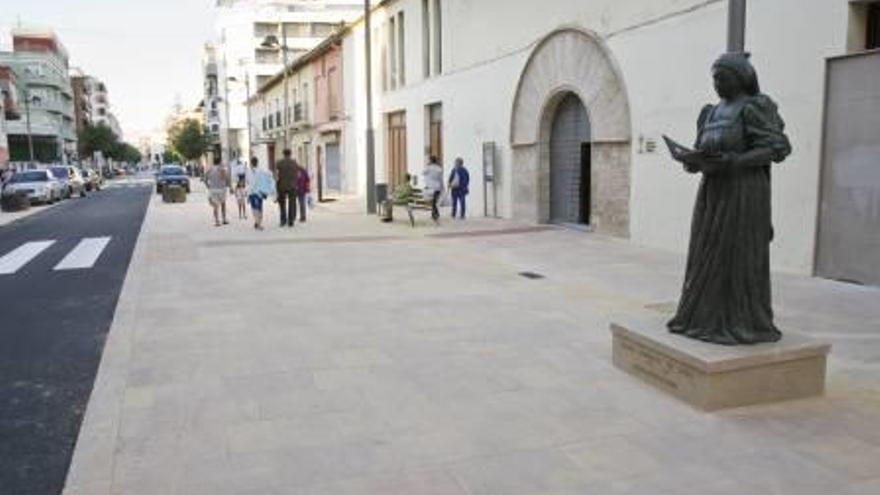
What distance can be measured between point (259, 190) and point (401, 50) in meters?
9.94

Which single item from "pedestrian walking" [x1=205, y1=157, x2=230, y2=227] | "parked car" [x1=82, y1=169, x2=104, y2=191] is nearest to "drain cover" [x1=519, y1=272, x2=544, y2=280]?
"pedestrian walking" [x1=205, y1=157, x2=230, y2=227]

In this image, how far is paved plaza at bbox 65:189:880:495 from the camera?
3.96 meters

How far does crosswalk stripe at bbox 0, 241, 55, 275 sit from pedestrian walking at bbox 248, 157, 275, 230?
164 inches

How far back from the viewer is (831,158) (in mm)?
9430

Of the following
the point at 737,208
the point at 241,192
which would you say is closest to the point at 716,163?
the point at 737,208

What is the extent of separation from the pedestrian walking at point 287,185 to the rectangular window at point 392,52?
937 centimetres

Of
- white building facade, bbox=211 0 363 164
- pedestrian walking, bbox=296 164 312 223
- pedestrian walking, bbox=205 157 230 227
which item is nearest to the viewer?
pedestrian walking, bbox=205 157 230 227

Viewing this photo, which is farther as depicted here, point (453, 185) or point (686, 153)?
point (453, 185)

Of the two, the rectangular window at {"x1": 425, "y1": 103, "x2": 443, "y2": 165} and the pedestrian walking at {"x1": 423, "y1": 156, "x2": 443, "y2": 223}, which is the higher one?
the rectangular window at {"x1": 425, "y1": 103, "x2": 443, "y2": 165}

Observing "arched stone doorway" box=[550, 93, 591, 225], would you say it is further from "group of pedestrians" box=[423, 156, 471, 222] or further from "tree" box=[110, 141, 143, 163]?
"tree" box=[110, 141, 143, 163]

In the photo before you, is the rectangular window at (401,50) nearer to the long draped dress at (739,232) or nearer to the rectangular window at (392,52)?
the rectangular window at (392,52)

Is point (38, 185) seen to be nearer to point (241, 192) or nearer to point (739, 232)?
point (241, 192)

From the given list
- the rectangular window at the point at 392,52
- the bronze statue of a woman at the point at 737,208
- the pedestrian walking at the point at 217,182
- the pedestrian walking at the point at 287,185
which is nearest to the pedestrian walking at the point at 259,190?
the pedestrian walking at the point at 287,185

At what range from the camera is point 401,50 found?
2592cm
